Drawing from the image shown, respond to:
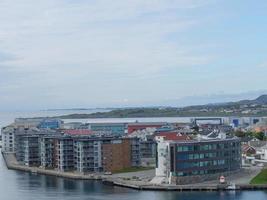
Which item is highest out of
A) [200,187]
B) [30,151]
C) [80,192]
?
[30,151]

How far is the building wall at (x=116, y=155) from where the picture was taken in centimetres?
1775

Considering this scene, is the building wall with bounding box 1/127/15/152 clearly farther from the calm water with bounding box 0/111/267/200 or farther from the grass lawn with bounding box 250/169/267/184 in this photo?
the grass lawn with bounding box 250/169/267/184

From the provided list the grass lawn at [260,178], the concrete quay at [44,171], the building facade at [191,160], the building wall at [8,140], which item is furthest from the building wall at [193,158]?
the building wall at [8,140]

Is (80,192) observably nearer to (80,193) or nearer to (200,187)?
(80,193)

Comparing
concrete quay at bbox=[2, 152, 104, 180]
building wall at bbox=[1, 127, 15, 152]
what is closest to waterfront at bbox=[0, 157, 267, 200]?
concrete quay at bbox=[2, 152, 104, 180]

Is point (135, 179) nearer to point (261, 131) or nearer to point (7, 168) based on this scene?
point (7, 168)

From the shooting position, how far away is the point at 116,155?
58.8 ft

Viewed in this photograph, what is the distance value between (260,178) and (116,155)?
15.9ft

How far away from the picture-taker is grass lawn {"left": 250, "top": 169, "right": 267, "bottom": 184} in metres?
14.4

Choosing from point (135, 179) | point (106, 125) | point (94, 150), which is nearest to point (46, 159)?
point (94, 150)

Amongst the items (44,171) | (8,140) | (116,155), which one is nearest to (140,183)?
(116,155)

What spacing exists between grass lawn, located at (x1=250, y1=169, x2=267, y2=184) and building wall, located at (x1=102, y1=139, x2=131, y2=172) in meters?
4.40

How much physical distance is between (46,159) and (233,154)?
714cm

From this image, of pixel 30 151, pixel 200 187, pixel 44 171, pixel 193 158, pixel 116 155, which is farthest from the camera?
pixel 30 151
